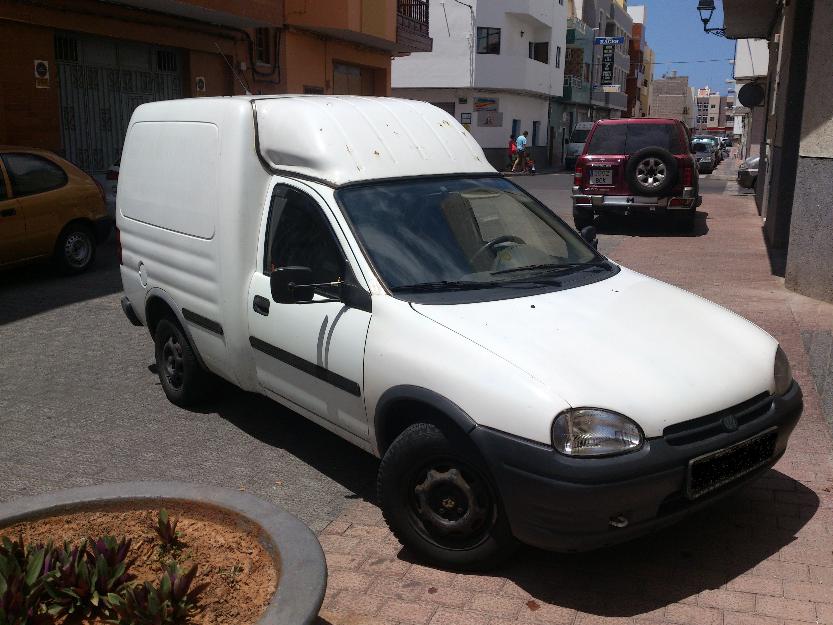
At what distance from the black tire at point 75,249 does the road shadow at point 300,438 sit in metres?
5.40

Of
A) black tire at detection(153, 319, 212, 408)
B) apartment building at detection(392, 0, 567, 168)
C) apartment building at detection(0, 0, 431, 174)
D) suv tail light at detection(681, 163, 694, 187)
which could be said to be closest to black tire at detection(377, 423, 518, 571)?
black tire at detection(153, 319, 212, 408)

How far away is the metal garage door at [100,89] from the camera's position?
49.8ft

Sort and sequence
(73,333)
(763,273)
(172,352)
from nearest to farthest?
1. (172,352)
2. (73,333)
3. (763,273)

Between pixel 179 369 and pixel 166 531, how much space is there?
10.6ft

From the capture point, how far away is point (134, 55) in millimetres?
16547

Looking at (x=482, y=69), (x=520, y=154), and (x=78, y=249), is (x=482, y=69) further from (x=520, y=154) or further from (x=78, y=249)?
(x=78, y=249)

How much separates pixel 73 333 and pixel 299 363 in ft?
14.0

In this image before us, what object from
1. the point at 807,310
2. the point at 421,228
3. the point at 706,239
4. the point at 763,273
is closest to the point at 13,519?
the point at 421,228

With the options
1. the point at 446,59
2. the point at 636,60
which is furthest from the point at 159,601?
the point at 636,60

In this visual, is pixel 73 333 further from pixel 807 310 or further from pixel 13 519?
pixel 807 310

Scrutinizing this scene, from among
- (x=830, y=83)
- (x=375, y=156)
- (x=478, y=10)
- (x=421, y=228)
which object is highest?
(x=478, y=10)

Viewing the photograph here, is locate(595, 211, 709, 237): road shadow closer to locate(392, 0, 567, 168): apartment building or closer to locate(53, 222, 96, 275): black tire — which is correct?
locate(53, 222, 96, 275): black tire

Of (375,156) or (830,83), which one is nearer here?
(375,156)

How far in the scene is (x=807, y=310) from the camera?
8.53 metres
